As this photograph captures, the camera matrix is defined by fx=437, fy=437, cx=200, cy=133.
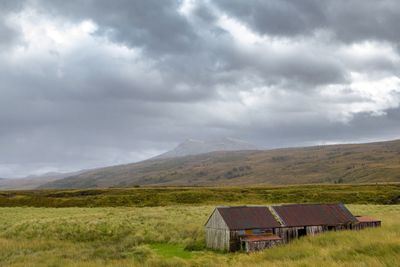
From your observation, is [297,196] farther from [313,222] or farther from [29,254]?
[29,254]

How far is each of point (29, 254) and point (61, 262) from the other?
6.02 m

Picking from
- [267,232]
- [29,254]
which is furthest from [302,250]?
[29,254]

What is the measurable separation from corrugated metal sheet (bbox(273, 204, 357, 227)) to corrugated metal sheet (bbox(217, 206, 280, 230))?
3.57 ft

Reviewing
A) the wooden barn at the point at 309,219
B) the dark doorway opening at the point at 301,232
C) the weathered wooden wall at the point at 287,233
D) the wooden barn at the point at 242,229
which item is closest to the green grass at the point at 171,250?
the wooden barn at the point at 242,229

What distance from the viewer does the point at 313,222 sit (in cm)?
3750

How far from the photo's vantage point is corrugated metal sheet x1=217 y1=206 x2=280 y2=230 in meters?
35.6

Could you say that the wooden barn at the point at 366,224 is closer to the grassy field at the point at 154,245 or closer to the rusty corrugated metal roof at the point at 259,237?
the grassy field at the point at 154,245

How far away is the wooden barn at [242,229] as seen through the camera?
3425 centimetres

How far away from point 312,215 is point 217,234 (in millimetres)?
8808

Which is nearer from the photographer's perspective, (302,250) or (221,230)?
(302,250)

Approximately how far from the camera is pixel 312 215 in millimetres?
38344

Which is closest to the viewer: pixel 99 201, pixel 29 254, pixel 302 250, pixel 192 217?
pixel 302 250

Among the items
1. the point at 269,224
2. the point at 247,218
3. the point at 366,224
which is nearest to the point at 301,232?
the point at 269,224

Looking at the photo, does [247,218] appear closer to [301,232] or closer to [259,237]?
[259,237]
